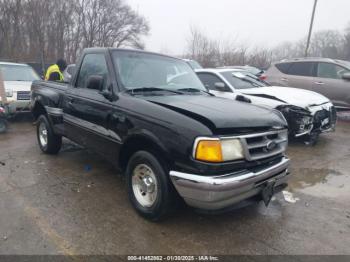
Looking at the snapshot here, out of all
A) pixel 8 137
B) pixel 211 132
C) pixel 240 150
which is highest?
pixel 211 132

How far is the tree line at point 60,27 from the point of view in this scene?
2538 cm

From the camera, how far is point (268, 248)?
9.48ft

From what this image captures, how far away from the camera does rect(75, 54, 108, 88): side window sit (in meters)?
4.00

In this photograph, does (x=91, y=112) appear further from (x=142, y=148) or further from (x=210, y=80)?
(x=210, y=80)

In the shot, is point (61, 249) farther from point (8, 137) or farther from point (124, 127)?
point (8, 137)

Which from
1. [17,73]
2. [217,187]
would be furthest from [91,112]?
[17,73]

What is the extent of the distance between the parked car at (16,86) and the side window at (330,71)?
9.02m

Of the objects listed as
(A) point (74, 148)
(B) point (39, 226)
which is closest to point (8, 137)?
(A) point (74, 148)

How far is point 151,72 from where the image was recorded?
407 centimetres

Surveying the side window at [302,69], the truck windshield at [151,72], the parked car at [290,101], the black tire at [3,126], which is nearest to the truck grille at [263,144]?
the truck windshield at [151,72]

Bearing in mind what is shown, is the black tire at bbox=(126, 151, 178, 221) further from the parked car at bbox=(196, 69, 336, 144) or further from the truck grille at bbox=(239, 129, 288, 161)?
the parked car at bbox=(196, 69, 336, 144)

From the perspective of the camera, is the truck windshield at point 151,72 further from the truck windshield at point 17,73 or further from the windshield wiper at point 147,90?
the truck windshield at point 17,73

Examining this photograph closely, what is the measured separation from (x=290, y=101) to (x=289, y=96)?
11.9 inches

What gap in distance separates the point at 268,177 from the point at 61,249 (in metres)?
2.14
